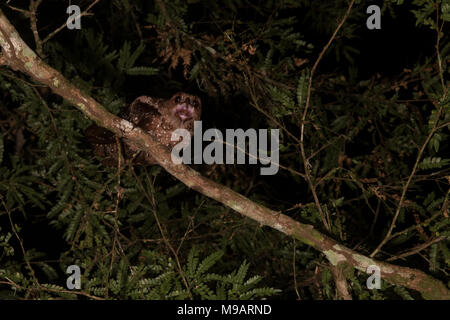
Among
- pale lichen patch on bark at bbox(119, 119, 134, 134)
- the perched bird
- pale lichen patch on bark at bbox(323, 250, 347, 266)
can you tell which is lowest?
pale lichen patch on bark at bbox(323, 250, 347, 266)

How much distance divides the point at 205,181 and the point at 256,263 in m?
2.24

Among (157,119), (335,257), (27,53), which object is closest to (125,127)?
(157,119)

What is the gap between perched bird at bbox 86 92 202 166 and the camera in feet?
9.73

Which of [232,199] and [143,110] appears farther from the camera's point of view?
[143,110]

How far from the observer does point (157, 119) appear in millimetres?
2994

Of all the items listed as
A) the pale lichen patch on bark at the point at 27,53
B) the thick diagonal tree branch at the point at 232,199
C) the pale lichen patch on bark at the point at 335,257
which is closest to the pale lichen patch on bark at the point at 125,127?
the thick diagonal tree branch at the point at 232,199

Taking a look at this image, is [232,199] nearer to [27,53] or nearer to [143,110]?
[143,110]

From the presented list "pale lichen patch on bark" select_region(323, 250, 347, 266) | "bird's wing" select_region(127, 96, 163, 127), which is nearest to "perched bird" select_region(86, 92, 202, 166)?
"bird's wing" select_region(127, 96, 163, 127)

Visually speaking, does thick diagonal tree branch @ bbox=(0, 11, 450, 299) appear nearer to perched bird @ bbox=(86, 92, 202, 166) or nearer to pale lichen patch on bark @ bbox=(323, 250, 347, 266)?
pale lichen patch on bark @ bbox=(323, 250, 347, 266)

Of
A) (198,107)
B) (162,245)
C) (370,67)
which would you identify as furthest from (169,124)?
(370,67)

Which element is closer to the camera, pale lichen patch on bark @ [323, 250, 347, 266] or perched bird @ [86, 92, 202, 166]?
pale lichen patch on bark @ [323, 250, 347, 266]

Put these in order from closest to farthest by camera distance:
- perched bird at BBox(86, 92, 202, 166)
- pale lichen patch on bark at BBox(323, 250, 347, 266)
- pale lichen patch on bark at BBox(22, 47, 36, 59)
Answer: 1. pale lichen patch on bark at BBox(22, 47, 36, 59)
2. pale lichen patch on bark at BBox(323, 250, 347, 266)
3. perched bird at BBox(86, 92, 202, 166)

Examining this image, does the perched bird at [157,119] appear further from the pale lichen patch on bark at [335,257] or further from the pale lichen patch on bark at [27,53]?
the pale lichen patch on bark at [335,257]
